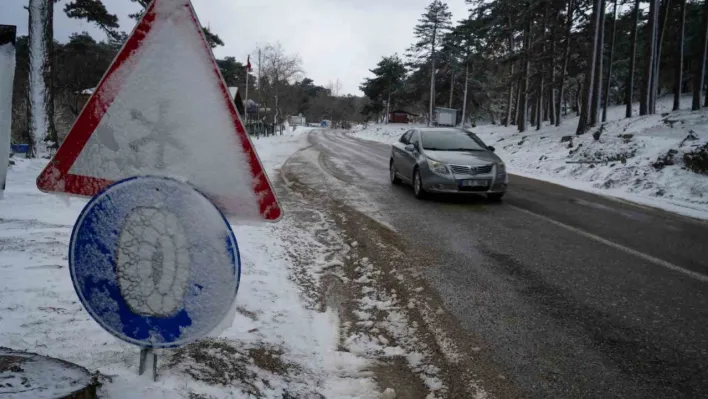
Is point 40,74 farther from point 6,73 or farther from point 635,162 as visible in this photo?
point 635,162

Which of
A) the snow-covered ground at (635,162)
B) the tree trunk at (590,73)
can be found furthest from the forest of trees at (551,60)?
the snow-covered ground at (635,162)

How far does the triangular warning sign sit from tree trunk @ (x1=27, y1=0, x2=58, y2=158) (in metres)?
12.1

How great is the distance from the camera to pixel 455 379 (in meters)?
2.83

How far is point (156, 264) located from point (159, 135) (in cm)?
52

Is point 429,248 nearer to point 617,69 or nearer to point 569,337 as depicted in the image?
point 569,337

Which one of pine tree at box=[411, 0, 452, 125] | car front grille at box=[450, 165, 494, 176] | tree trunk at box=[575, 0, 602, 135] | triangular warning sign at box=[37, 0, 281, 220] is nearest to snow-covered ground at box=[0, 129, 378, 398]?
triangular warning sign at box=[37, 0, 281, 220]

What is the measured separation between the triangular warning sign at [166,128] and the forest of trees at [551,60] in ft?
77.3

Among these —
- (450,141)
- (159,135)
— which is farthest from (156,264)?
(450,141)

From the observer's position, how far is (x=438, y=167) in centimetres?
952

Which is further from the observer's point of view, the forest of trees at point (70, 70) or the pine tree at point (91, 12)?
the pine tree at point (91, 12)

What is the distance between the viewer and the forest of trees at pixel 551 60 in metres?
27.0

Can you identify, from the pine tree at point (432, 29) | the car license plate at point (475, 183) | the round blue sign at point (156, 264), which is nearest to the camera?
the round blue sign at point (156, 264)

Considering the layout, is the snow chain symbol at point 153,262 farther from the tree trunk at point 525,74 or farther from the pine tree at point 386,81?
the pine tree at point 386,81

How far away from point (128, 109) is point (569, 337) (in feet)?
11.1
